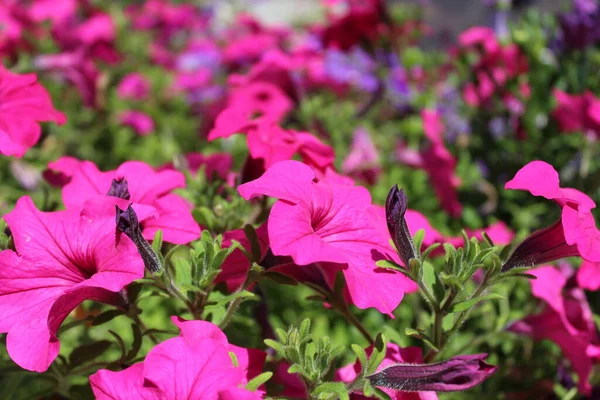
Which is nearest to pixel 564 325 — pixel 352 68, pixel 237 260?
pixel 237 260

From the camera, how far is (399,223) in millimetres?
837

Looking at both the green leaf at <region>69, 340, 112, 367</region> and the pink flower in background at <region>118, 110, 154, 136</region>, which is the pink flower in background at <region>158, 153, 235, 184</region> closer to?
the green leaf at <region>69, 340, 112, 367</region>

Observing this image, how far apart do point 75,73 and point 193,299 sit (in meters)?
1.65

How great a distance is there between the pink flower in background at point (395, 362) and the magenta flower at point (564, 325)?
29 cm

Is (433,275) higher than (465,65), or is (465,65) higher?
(433,275)

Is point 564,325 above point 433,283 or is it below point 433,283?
below

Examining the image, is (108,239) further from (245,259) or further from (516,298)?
(516,298)

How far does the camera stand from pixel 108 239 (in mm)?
817

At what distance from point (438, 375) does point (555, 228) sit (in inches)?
12.2

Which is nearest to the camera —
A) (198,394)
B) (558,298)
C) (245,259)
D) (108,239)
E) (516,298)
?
(198,394)

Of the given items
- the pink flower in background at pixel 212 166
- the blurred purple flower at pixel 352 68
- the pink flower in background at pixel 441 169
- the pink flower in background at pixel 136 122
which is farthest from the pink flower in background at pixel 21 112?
the blurred purple flower at pixel 352 68

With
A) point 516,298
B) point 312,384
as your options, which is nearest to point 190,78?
point 516,298

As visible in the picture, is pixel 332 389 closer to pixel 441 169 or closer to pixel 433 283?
pixel 433 283

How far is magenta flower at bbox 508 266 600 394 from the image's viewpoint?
1.06m
